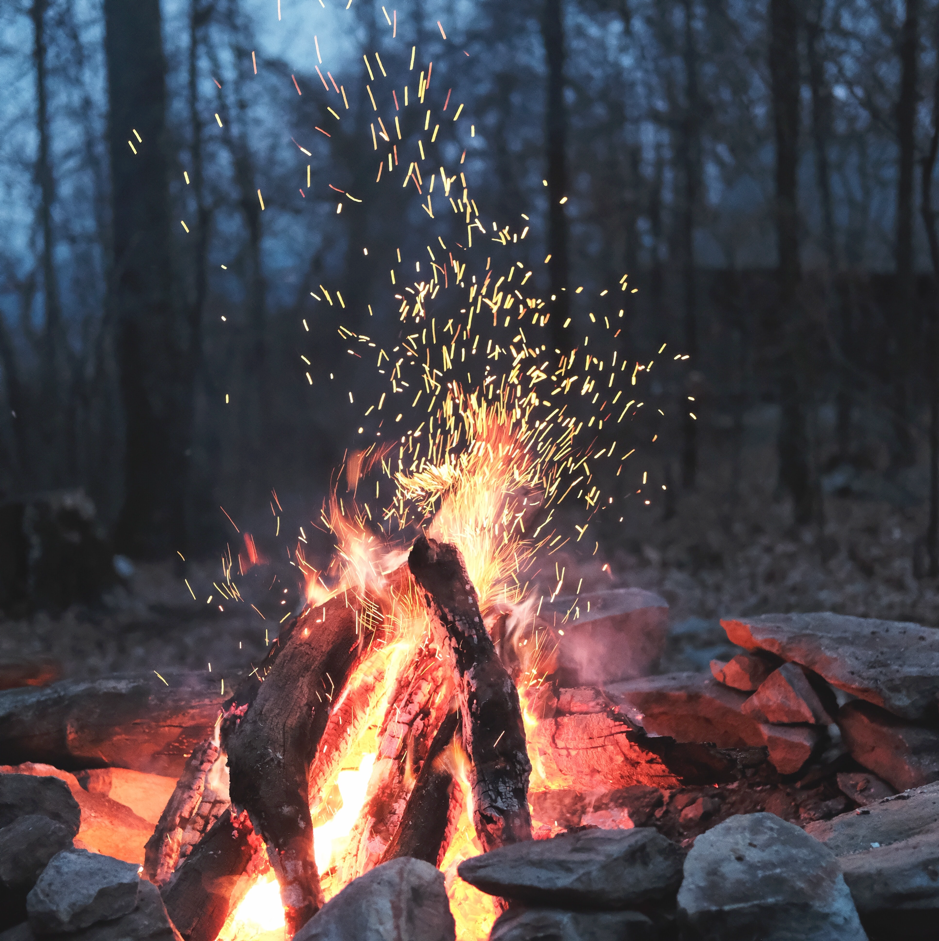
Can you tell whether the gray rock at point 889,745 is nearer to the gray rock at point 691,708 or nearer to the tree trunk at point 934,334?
the gray rock at point 691,708

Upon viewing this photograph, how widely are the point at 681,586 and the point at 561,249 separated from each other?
18.6 feet

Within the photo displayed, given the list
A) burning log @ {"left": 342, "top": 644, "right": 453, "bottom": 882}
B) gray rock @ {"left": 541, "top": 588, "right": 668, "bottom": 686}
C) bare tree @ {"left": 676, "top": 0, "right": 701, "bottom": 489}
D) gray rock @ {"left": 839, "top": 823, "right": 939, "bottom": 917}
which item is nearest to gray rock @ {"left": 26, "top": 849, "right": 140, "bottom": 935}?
burning log @ {"left": 342, "top": 644, "right": 453, "bottom": 882}

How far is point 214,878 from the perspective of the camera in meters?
2.79

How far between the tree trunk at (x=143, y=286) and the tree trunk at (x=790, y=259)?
27.5 feet

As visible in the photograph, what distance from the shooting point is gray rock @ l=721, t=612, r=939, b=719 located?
324 centimetres

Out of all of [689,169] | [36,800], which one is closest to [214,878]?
[36,800]

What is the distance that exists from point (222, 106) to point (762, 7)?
829 centimetres

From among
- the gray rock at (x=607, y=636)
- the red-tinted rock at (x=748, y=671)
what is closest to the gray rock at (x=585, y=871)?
the red-tinted rock at (x=748, y=671)

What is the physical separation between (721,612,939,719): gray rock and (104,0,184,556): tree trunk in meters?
9.13

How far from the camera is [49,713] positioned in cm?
403

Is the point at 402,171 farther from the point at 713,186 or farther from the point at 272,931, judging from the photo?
the point at 272,931

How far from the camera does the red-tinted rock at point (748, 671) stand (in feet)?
12.7

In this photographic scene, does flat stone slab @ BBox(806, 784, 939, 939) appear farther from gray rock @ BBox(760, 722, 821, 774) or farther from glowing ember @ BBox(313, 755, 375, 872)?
glowing ember @ BBox(313, 755, 375, 872)

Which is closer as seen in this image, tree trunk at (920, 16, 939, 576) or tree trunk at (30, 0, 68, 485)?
tree trunk at (920, 16, 939, 576)
